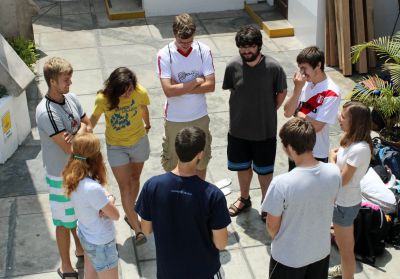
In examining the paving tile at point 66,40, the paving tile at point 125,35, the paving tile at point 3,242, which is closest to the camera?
the paving tile at point 3,242

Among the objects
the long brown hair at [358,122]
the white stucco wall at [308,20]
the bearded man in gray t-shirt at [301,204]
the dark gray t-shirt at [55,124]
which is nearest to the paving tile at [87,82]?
the white stucco wall at [308,20]

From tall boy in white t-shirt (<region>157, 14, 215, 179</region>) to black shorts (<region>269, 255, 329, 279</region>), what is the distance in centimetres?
196

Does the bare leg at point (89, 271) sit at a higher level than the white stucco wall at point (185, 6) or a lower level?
lower

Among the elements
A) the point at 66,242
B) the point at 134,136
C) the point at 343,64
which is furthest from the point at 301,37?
the point at 66,242

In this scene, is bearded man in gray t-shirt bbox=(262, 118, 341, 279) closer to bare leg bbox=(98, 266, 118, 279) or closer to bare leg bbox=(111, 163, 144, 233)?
bare leg bbox=(98, 266, 118, 279)

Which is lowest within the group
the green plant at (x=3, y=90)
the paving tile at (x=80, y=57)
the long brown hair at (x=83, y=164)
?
the paving tile at (x=80, y=57)

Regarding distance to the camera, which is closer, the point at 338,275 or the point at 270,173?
the point at 338,275

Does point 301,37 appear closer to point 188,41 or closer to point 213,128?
point 213,128

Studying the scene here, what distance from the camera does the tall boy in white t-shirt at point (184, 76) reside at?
5.87m

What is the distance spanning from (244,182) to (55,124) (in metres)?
2.15

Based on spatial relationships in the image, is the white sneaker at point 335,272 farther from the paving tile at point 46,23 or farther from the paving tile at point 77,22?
the paving tile at point 46,23

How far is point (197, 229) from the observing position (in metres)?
4.12

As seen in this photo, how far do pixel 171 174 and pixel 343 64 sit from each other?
639 centimetres

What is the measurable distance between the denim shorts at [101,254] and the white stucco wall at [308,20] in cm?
652
